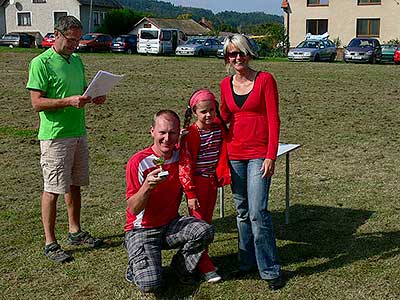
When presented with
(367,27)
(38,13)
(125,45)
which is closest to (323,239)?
(125,45)

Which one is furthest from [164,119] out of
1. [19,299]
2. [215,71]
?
[215,71]

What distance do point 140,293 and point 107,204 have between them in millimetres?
2268

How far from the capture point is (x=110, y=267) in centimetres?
470

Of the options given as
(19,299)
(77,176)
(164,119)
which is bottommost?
(19,299)

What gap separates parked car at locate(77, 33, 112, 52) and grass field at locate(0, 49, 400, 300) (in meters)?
25.6

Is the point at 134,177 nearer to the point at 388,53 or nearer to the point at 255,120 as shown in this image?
the point at 255,120

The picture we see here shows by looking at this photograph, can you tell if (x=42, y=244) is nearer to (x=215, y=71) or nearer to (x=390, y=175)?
(x=390, y=175)

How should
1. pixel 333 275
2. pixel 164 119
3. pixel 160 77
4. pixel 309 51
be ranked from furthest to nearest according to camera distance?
pixel 309 51, pixel 160 77, pixel 333 275, pixel 164 119

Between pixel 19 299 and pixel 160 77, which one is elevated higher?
pixel 160 77

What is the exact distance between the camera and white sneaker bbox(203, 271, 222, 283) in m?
4.38

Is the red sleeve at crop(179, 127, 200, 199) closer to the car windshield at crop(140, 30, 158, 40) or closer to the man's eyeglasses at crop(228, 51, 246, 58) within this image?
the man's eyeglasses at crop(228, 51, 246, 58)

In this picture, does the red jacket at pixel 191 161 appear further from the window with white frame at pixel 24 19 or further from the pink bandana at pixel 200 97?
the window with white frame at pixel 24 19

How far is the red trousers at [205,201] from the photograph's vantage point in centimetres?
430

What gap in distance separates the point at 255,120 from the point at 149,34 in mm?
32798
